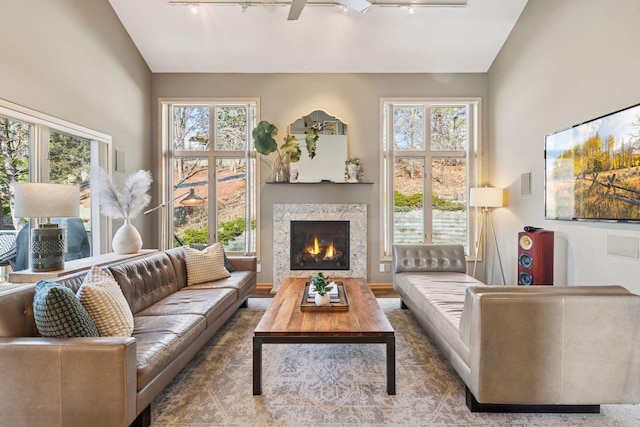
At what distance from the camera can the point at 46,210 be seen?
2.37 m

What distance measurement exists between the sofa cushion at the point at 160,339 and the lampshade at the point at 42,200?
3.16 ft

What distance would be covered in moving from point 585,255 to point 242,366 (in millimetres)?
3284

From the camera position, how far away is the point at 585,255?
10.6 ft

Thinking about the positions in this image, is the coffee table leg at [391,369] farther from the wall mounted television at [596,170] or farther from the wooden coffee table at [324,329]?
the wall mounted television at [596,170]

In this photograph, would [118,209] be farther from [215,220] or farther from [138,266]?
[215,220]

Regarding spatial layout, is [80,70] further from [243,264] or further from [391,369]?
[391,369]

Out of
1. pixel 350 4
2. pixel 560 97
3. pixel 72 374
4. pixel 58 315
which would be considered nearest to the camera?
pixel 72 374

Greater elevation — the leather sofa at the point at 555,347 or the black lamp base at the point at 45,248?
the black lamp base at the point at 45,248

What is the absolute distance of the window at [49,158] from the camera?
9.53ft

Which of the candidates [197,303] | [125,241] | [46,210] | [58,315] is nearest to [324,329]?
[197,303]

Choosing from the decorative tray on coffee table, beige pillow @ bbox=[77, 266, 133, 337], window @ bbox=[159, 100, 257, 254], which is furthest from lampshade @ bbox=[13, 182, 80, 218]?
window @ bbox=[159, 100, 257, 254]

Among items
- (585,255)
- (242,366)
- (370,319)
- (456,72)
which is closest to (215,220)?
(242,366)

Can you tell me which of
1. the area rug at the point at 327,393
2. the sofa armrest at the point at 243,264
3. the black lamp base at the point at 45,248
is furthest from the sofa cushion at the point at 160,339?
the sofa armrest at the point at 243,264

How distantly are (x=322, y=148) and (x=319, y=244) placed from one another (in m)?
1.46
